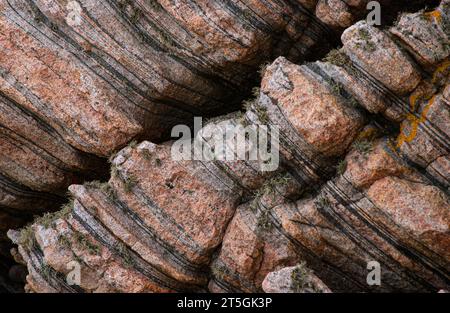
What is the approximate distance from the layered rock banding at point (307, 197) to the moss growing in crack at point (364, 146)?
0.12ft

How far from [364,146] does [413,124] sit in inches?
50.8

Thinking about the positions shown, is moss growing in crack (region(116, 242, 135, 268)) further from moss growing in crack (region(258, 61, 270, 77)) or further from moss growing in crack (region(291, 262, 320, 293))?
moss growing in crack (region(258, 61, 270, 77))

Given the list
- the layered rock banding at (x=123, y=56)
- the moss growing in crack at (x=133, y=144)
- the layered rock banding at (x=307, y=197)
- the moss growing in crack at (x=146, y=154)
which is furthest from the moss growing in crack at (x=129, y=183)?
the layered rock banding at (x=123, y=56)

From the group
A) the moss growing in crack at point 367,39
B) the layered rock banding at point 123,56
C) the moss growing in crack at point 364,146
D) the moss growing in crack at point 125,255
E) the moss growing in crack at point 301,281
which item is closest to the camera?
the moss growing in crack at point 301,281

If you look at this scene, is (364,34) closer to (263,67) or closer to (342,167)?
(263,67)

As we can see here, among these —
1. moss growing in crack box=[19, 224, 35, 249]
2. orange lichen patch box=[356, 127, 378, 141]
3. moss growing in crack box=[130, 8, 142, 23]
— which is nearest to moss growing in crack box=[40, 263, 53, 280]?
moss growing in crack box=[19, 224, 35, 249]

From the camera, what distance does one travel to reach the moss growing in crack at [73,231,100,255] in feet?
47.7

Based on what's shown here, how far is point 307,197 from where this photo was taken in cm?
1384

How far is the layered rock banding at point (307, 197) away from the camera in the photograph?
12672mm

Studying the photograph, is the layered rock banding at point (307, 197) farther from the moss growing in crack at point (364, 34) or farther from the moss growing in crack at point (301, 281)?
the moss growing in crack at point (301, 281)

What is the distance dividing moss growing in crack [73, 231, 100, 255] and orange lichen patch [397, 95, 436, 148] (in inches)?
341

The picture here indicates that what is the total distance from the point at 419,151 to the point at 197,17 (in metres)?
6.93

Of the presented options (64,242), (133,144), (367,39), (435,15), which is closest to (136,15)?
(133,144)

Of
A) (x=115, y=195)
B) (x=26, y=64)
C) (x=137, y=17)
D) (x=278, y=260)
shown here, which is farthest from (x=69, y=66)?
(x=278, y=260)
